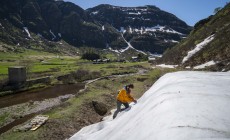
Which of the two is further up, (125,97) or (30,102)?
(125,97)

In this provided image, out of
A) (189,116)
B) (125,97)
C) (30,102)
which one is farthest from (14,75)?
(189,116)

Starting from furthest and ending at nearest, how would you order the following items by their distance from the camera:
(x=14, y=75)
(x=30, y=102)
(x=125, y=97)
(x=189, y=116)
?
(x=14, y=75)
(x=30, y=102)
(x=125, y=97)
(x=189, y=116)

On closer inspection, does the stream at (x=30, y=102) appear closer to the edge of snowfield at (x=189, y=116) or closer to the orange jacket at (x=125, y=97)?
the orange jacket at (x=125, y=97)

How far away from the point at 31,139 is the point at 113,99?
1841 cm

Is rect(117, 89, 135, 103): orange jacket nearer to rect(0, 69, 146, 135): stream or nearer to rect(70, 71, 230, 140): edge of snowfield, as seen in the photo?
rect(70, 71, 230, 140): edge of snowfield

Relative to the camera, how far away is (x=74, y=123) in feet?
99.1

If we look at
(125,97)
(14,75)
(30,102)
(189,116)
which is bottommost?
(30,102)

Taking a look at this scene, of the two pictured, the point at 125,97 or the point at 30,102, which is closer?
the point at 125,97

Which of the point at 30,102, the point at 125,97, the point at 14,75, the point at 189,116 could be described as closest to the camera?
the point at 189,116

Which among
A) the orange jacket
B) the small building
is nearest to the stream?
the small building

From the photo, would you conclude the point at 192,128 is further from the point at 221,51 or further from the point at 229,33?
the point at 229,33

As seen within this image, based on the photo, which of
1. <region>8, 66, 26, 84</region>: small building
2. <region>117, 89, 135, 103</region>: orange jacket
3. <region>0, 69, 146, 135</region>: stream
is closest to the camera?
A: <region>117, 89, 135, 103</region>: orange jacket

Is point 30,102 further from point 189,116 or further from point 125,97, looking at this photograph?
point 189,116

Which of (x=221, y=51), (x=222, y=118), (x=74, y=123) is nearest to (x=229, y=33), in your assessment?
(x=221, y=51)
